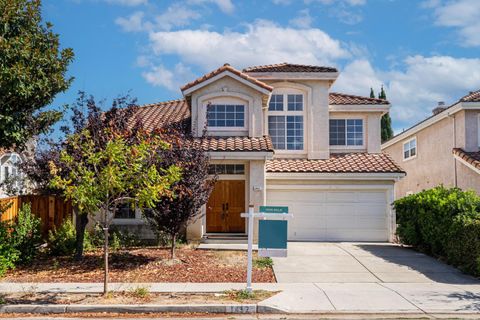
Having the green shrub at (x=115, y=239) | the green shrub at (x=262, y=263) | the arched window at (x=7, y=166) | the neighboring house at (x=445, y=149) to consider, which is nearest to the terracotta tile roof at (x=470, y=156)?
the neighboring house at (x=445, y=149)

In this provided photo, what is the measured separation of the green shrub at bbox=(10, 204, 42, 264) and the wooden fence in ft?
4.08

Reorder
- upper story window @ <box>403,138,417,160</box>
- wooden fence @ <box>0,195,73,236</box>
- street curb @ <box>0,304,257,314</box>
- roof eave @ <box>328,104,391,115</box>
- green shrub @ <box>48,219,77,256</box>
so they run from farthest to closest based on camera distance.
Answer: upper story window @ <box>403,138,417,160</box> → roof eave @ <box>328,104,391,115</box> → wooden fence @ <box>0,195,73,236</box> → green shrub @ <box>48,219,77,256</box> → street curb @ <box>0,304,257,314</box>

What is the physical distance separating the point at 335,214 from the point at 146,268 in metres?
8.90

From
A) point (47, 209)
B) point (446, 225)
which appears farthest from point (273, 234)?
point (47, 209)

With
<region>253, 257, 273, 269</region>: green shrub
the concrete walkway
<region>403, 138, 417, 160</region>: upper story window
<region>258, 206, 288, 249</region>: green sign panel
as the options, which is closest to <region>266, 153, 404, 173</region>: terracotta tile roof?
the concrete walkway

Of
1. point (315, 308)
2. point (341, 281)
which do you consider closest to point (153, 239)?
point (341, 281)

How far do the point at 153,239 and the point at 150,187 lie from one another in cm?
813

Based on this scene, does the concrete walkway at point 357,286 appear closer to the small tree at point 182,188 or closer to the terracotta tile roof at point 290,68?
the small tree at point 182,188

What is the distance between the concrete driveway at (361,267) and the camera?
471 inches

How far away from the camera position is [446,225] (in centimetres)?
1384

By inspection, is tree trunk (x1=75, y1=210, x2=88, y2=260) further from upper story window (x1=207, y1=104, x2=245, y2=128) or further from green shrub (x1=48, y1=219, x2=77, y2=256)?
upper story window (x1=207, y1=104, x2=245, y2=128)

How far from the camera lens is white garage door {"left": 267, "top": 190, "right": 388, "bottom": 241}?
19.1m

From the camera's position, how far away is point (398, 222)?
59.0 ft

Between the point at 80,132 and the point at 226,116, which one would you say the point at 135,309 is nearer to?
the point at 80,132
